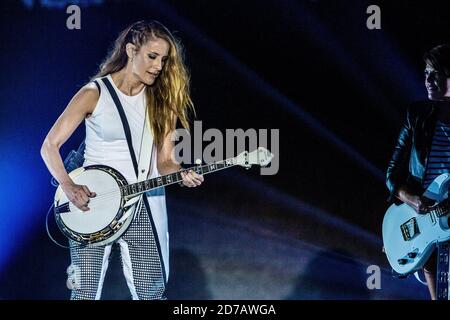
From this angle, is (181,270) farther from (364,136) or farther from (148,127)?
(364,136)

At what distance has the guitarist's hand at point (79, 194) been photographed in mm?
4992

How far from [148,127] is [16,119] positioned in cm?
100

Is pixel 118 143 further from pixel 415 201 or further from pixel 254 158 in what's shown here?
pixel 415 201

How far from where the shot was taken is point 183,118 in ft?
17.4

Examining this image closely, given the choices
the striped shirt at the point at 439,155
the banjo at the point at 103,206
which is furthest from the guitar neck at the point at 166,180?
the striped shirt at the point at 439,155

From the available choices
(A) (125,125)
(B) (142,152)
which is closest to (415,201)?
(B) (142,152)

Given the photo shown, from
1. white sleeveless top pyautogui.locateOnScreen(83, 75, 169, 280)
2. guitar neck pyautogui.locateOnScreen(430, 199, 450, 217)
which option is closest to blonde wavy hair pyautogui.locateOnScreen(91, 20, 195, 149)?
white sleeveless top pyautogui.locateOnScreen(83, 75, 169, 280)

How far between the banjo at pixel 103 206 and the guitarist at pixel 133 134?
0.05 m

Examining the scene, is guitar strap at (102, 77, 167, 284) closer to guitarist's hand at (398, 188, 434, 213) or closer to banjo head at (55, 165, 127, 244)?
banjo head at (55, 165, 127, 244)

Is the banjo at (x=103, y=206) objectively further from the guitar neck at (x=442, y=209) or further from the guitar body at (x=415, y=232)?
the guitar neck at (x=442, y=209)

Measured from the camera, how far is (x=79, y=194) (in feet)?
16.4
